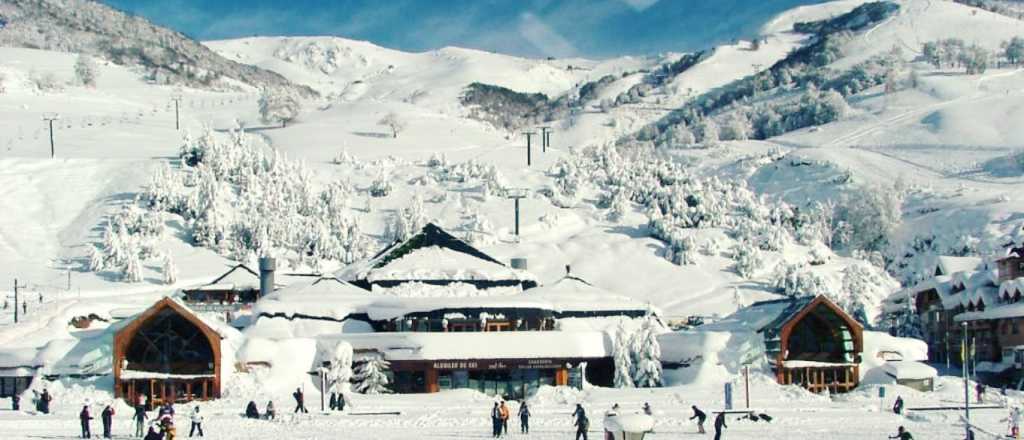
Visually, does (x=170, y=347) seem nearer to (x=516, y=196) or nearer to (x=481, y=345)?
(x=481, y=345)

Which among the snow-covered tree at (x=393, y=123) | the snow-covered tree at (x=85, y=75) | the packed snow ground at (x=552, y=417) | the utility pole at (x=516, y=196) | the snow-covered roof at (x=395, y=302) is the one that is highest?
the snow-covered tree at (x=85, y=75)

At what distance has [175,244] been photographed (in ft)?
→ 311

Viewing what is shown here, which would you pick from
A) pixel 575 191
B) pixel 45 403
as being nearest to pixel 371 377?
pixel 45 403

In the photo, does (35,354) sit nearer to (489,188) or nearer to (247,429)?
(247,429)

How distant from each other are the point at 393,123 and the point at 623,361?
99786 mm

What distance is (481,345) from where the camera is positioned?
190 ft

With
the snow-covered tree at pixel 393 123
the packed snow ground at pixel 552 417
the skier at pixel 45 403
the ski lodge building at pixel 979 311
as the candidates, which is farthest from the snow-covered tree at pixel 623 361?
the snow-covered tree at pixel 393 123

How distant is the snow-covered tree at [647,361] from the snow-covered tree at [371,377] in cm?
1106

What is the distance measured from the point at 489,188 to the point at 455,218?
9367 mm

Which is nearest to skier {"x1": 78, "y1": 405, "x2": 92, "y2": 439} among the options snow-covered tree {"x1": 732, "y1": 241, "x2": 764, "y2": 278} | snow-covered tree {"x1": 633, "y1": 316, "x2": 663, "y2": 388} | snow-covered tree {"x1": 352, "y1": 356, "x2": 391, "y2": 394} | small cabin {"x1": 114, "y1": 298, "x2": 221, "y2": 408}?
small cabin {"x1": 114, "y1": 298, "x2": 221, "y2": 408}

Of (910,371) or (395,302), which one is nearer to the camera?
(910,371)

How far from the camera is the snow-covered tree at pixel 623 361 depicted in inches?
2219

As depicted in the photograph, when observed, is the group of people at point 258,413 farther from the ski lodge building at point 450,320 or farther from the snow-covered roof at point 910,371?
the snow-covered roof at point 910,371

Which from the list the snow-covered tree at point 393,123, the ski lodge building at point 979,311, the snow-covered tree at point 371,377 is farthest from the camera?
the snow-covered tree at point 393,123
